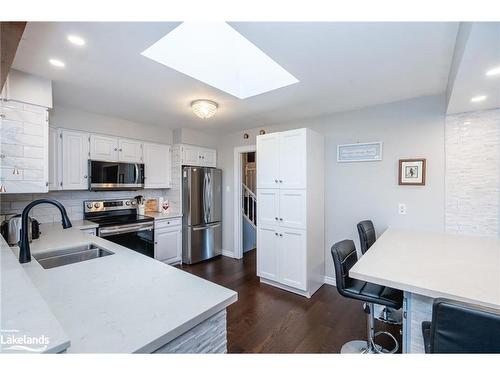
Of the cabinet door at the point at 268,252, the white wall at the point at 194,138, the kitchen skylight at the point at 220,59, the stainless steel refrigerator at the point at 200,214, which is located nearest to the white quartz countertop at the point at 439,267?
the cabinet door at the point at 268,252

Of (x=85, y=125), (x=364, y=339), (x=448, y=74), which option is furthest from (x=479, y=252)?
(x=85, y=125)

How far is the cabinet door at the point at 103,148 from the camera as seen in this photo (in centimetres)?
312

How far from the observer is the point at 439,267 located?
1388 mm

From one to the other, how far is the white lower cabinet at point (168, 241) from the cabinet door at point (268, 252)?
1459mm

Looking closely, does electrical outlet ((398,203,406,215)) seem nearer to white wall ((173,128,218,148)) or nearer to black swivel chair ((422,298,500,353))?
black swivel chair ((422,298,500,353))

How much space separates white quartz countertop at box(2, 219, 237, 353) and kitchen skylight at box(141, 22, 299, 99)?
154 cm

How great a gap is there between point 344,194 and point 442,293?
2.09 meters

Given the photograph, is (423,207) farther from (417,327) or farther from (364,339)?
(417,327)

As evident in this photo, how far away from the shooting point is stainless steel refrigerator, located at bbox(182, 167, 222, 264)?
3.82 m

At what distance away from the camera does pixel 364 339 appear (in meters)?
2.00

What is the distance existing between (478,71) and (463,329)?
1624mm

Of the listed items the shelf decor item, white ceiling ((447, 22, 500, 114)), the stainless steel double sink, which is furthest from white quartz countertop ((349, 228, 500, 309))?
the stainless steel double sink

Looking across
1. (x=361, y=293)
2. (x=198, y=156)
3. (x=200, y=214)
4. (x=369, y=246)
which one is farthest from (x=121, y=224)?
(x=369, y=246)

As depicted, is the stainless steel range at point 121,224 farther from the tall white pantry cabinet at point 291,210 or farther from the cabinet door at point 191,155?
the tall white pantry cabinet at point 291,210
